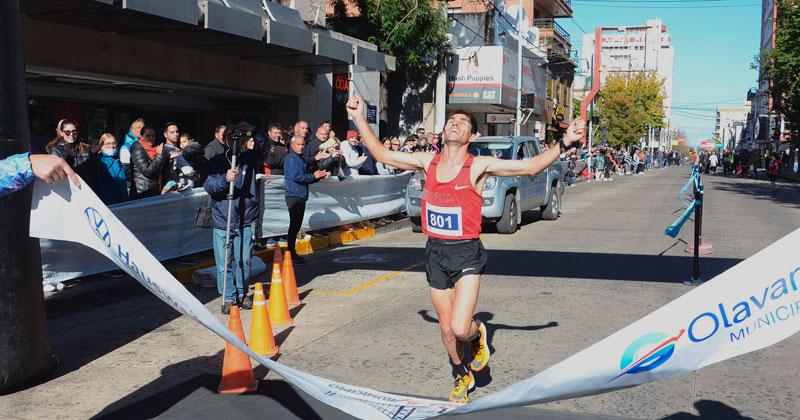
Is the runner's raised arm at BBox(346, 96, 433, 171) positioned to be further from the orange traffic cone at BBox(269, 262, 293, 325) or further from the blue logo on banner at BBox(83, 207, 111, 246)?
the orange traffic cone at BBox(269, 262, 293, 325)

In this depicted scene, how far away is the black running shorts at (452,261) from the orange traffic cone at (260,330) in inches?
70.4

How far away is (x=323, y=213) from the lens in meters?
13.5

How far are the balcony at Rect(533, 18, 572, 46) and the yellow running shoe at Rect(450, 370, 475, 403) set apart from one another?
49319 mm

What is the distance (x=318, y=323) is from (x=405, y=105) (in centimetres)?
2645

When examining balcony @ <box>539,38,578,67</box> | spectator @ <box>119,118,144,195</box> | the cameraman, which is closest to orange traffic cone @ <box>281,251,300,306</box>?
the cameraman

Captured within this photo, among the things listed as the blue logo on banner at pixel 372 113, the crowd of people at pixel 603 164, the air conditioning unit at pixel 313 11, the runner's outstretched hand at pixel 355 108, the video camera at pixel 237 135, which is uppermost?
the air conditioning unit at pixel 313 11

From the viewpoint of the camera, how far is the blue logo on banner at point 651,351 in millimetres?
3115

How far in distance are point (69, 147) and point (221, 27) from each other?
16.8ft

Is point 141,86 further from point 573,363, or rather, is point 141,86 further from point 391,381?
point 573,363

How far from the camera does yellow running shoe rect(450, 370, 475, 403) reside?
16.8 feet

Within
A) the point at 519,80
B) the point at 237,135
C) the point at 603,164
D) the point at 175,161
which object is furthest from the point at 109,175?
the point at 603,164

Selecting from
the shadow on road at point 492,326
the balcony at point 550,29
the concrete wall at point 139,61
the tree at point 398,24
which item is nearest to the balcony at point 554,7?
the balcony at point 550,29

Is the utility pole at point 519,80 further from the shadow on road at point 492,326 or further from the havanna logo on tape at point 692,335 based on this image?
the havanna logo on tape at point 692,335

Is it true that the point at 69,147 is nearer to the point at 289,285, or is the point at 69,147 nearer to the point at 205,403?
the point at 289,285
